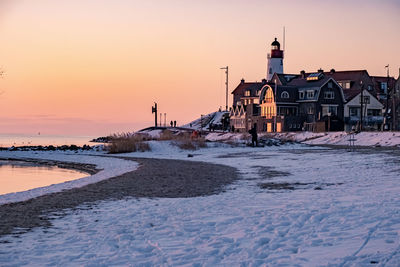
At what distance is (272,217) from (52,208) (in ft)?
16.5

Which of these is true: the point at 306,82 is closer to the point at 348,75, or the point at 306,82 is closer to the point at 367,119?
the point at 367,119

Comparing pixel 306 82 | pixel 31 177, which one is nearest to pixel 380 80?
pixel 306 82

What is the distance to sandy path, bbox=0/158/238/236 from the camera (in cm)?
977

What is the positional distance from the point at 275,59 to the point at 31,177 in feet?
302

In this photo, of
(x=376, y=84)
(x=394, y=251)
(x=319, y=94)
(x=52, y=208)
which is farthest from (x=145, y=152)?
(x=376, y=84)

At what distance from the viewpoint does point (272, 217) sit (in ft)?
31.0

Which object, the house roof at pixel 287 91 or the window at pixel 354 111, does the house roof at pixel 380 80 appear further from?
the house roof at pixel 287 91

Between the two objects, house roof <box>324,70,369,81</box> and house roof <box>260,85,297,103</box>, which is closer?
house roof <box>260,85,297,103</box>

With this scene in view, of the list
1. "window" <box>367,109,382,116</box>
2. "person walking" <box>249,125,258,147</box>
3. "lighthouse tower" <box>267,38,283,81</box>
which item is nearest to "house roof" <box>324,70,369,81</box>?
"lighthouse tower" <box>267,38,283,81</box>

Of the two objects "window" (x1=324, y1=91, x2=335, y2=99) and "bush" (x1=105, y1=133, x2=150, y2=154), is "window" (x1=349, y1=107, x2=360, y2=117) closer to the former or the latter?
"window" (x1=324, y1=91, x2=335, y2=99)

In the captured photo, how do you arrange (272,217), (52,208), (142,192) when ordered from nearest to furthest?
1. (272,217)
2. (52,208)
3. (142,192)

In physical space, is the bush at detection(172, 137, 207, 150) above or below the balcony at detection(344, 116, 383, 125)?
below

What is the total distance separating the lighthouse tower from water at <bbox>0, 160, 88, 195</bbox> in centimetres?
8563

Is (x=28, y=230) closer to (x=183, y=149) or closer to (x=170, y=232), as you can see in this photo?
(x=170, y=232)
